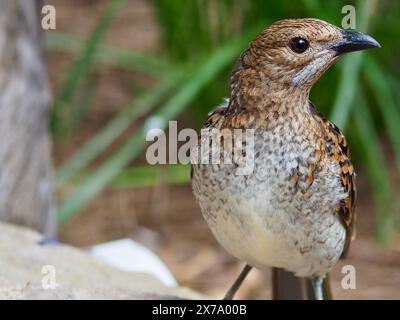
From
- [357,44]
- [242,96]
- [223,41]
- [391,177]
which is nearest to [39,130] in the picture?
[223,41]

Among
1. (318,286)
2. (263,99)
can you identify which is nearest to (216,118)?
(263,99)

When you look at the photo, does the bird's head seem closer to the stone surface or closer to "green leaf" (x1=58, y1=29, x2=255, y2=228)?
the stone surface

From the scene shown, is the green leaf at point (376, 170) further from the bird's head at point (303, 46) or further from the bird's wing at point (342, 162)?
the bird's head at point (303, 46)

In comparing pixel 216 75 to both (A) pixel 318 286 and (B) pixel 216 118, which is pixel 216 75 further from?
(B) pixel 216 118

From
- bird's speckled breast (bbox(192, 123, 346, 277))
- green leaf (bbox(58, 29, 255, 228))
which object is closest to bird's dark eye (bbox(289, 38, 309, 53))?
bird's speckled breast (bbox(192, 123, 346, 277))

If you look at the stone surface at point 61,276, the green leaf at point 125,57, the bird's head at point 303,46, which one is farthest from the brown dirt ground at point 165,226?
the bird's head at point 303,46
